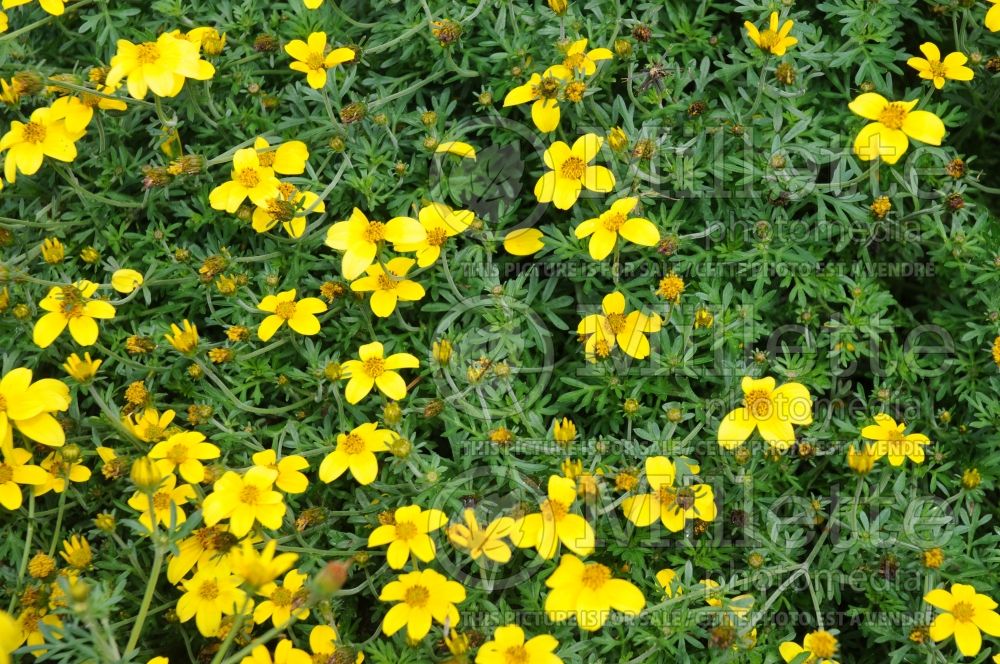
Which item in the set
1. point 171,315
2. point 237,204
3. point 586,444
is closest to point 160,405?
point 171,315

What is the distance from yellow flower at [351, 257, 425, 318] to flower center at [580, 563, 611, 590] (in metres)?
0.95

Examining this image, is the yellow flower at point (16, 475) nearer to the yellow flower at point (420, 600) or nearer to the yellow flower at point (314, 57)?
the yellow flower at point (420, 600)

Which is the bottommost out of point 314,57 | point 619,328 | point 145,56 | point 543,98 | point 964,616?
point 964,616

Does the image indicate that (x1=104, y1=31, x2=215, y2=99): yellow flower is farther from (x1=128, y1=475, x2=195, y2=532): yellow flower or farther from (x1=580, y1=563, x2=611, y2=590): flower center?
(x1=580, y1=563, x2=611, y2=590): flower center

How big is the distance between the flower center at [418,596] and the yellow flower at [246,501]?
41cm

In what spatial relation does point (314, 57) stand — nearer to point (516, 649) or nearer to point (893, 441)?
point (516, 649)

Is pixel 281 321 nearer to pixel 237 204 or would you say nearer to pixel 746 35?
pixel 237 204

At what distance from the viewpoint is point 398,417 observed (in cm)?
260

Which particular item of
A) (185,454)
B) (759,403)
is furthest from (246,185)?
(759,403)

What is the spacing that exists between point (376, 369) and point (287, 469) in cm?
38

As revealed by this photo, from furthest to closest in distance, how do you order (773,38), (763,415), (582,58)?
(582,58) < (773,38) < (763,415)

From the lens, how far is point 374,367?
2723 mm

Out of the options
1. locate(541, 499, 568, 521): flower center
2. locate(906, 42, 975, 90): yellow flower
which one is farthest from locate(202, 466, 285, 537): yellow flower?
locate(906, 42, 975, 90): yellow flower

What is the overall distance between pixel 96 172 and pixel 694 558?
245 cm
